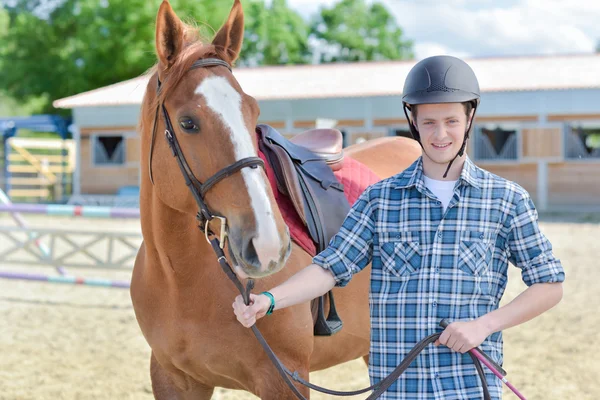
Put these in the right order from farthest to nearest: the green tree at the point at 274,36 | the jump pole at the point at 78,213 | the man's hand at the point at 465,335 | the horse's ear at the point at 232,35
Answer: the green tree at the point at 274,36, the jump pole at the point at 78,213, the horse's ear at the point at 232,35, the man's hand at the point at 465,335

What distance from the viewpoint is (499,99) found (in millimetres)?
17219

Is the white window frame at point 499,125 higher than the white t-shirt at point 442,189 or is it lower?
lower

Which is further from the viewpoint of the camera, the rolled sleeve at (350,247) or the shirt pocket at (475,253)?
the rolled sleeve at (350,247)

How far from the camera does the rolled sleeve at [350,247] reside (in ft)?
6.44

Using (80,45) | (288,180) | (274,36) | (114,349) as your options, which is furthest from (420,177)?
(274,36)

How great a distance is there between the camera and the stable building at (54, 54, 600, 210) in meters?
17.0

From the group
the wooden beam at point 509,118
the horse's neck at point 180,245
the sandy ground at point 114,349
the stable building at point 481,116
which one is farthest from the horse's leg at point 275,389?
the wooden beam at point 509,118

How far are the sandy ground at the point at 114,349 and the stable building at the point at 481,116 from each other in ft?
31.7

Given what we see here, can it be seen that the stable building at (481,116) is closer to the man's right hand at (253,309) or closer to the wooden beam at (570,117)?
the wooden beam at (570,117)

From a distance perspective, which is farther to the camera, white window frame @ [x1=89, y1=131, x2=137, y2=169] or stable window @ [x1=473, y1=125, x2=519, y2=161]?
white window frame @ [x1=89, y1=131, x2=137, y2=169]

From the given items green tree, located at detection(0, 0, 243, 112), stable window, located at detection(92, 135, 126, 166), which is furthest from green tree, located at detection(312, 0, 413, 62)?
stable window, located at detection(92, 135, 126, 166)

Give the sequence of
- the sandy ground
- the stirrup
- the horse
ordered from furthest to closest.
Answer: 1. the sandy ground
2. the stirrup
3. the horse

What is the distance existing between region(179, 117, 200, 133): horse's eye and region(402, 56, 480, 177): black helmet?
0.67 m

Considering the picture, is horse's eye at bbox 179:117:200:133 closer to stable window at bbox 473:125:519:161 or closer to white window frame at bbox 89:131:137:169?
stable window at bbox 473:125:519:161
